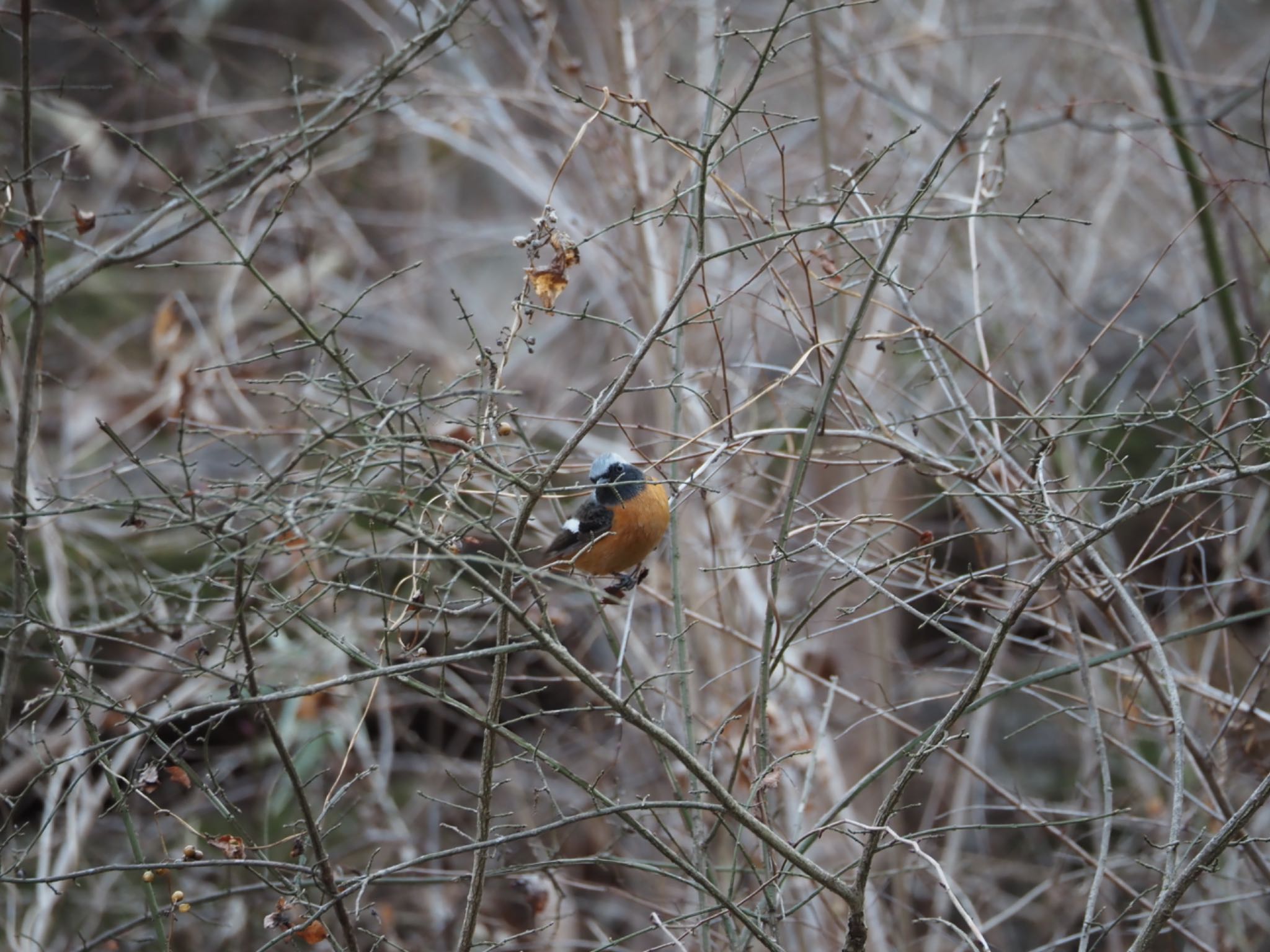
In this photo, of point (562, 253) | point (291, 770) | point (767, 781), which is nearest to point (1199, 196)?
point (562, 253)

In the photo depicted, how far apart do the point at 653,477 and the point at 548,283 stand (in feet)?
4.90

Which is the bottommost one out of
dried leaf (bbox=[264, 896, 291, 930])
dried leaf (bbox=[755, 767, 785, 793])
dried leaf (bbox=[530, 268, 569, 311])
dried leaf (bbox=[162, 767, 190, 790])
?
dried leaf (bbox=[264, 896, 291, 930])

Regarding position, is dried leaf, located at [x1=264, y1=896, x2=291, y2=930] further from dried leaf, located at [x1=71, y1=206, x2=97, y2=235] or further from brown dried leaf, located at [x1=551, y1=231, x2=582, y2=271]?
dried leaf, located at [x1=71, y1=206, x2=97, y2=235]

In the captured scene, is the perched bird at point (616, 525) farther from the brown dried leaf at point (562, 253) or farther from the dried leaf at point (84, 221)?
the dried leaf at point (84, 221)

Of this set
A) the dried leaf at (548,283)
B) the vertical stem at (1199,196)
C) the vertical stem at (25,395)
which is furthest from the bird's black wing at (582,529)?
the vertical stem at (1199,196)

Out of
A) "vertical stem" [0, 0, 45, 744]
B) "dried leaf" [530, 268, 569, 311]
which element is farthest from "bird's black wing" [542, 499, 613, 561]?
"vertical stem" [0, 0, 45, 744]

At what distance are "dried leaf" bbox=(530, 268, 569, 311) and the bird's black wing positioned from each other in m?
0.97

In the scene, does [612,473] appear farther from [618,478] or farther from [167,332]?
[167,332]

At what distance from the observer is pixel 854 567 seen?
204cm

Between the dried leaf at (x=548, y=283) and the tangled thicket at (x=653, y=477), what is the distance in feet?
0.04

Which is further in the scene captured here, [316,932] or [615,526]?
[615,526]

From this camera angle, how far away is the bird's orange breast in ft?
10.1

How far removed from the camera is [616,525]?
317cm

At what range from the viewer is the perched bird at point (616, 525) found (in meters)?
3.08
